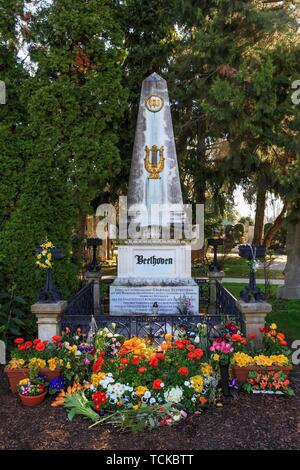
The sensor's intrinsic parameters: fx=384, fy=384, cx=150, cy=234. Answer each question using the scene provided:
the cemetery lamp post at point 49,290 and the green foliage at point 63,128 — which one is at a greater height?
the green foliage at point 63,128

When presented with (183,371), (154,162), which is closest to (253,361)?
(183,371)

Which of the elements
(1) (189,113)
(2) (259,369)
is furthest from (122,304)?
(1) (189,113)

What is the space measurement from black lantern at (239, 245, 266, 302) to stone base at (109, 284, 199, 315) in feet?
6.15

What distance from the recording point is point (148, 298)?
779cm

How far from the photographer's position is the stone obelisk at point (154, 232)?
7.80 metres

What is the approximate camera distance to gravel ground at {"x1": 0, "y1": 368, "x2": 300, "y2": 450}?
389 cm

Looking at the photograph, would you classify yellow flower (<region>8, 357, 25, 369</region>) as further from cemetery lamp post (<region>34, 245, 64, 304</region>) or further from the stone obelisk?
the stone obelisk

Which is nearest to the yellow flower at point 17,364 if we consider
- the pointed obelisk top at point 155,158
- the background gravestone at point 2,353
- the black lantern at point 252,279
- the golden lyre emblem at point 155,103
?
the background gravestone at point 2,353

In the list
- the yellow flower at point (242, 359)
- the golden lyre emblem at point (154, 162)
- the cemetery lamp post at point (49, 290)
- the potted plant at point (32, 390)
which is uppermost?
the golden lyre emblem at point (154, 162)

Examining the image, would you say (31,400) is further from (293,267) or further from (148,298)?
(293,267)

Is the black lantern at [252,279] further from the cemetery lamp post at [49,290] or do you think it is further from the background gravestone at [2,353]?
the background gravestone at [2,353]

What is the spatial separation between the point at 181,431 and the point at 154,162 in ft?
18.5
